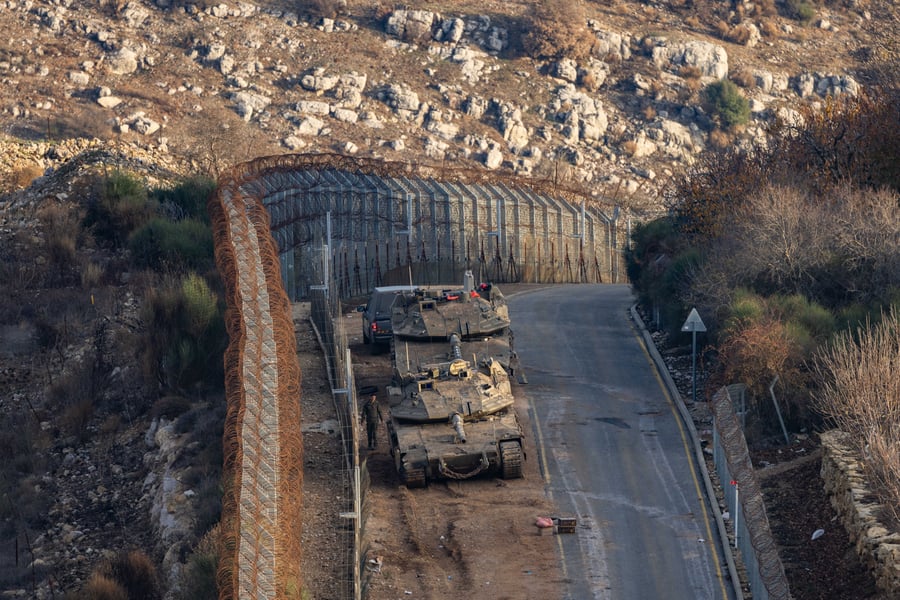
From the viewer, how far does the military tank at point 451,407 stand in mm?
26828

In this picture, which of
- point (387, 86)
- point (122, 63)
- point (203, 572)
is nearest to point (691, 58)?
point (387, 86)

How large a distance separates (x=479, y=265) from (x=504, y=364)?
22091 millimetres

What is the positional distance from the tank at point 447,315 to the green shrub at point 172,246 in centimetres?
1257

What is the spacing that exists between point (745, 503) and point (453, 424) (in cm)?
658

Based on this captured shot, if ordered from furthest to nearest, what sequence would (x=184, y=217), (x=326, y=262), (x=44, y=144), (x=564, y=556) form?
(x=44, y=144) < (x=184, y=217) < (x=326, y=262) < (x=564, y=556)

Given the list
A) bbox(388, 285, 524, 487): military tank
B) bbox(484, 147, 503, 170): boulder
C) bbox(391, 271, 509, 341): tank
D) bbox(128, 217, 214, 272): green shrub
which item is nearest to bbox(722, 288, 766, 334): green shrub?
bbox(391, 271, 509, 341): tank

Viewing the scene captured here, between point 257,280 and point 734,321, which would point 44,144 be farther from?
point 734,321

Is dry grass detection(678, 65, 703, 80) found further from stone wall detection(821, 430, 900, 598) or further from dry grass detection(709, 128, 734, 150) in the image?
stone wall detection(821, 430, 900, 598)

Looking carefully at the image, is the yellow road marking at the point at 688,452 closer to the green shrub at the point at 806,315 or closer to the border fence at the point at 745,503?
the border fence at the point at 745,503

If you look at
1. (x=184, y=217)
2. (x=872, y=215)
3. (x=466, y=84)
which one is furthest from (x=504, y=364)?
(x=466, y=84)

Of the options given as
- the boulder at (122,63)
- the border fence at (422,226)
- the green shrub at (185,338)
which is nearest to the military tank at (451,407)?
the green shrub at (185,338)

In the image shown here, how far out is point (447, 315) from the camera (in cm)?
3206

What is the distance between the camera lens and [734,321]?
108 feet

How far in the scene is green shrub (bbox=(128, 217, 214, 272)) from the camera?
4353 centimetres
